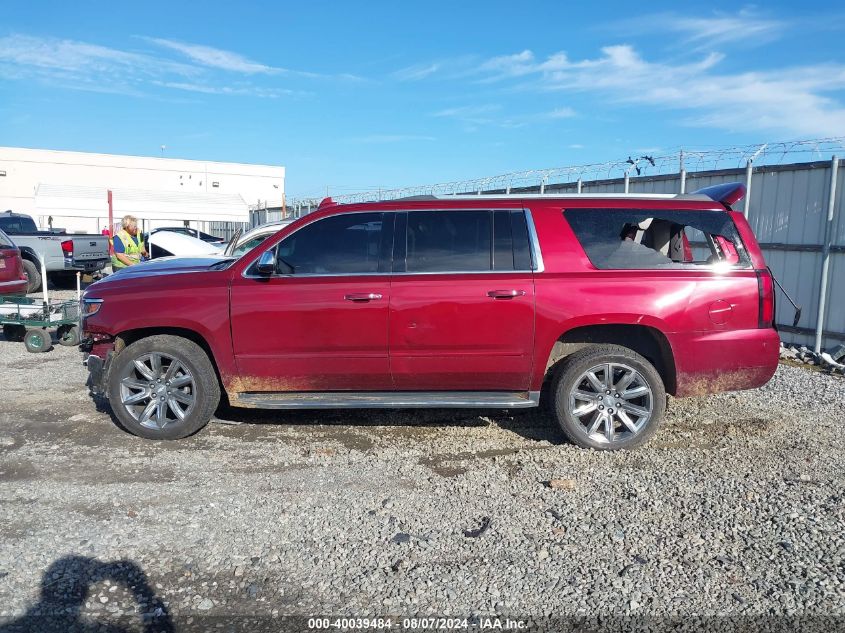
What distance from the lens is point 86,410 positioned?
6.55 meters

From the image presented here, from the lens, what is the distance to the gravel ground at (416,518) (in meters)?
3.35

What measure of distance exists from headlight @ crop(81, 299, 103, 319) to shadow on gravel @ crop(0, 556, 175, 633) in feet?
8.33

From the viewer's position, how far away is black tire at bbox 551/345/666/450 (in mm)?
5391

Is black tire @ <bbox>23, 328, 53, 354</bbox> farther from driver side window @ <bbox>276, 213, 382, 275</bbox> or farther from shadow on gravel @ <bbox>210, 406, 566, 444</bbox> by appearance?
driver side window @ <bbox>276, 213, 382, 275</bbox>

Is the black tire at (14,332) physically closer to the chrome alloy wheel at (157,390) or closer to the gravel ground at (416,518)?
the gravel ground at (416,518)

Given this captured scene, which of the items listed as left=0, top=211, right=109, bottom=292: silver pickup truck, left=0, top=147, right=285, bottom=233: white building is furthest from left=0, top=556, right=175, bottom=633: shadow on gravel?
left=0, top=147, right=285, bottom=233: white building

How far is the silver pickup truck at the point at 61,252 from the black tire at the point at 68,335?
5.86 m

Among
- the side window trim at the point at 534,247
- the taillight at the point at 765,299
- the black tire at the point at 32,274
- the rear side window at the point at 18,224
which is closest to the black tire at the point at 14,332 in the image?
the black tire at the point at 32,274

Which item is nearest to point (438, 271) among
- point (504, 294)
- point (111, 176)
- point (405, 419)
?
point (504, 294)

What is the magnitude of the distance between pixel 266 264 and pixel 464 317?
1.58m

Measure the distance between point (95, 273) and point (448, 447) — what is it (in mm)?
13175

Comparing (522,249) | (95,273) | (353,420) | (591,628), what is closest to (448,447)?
(353,420)

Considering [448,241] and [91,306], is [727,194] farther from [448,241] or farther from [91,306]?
[91,306]

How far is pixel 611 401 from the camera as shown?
5434 mm
